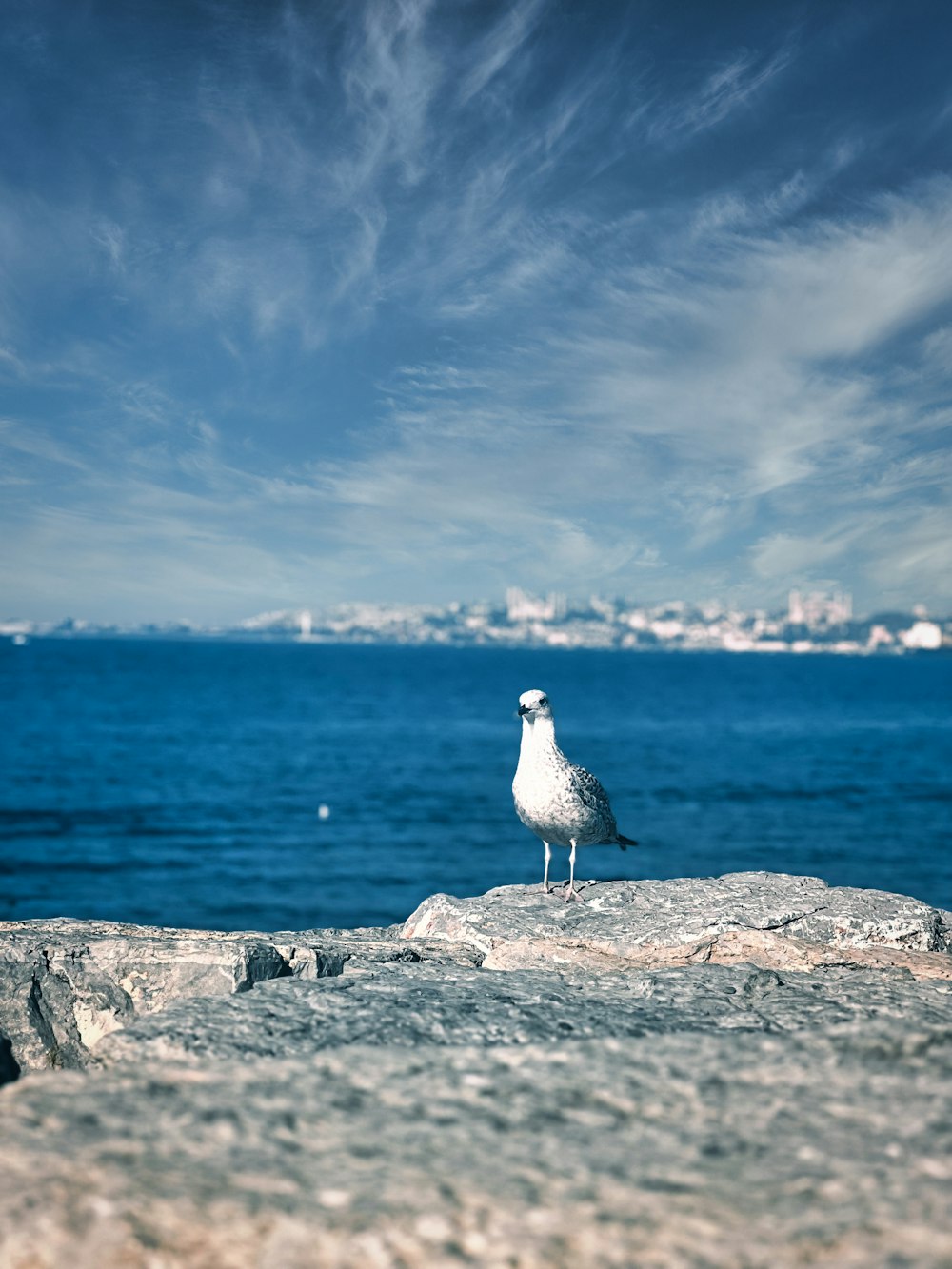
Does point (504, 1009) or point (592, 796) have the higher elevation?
point (592, 796)

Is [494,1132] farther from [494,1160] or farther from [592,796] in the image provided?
[592,796]

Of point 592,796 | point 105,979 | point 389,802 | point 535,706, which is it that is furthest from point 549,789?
point 389,802

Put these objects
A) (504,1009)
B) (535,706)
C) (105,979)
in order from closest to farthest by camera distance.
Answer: (504,1009), (105,979), (535,706)

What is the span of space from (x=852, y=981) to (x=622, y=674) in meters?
155

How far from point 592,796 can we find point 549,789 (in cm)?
46

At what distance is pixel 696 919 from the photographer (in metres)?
5.54

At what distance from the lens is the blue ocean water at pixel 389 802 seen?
78.1 ft

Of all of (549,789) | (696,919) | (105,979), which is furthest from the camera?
(549,789)

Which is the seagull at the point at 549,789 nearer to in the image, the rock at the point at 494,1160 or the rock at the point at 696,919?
the rock at the point at 696,919

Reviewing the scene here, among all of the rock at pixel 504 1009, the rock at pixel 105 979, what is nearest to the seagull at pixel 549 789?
the rock at pixel 105 979

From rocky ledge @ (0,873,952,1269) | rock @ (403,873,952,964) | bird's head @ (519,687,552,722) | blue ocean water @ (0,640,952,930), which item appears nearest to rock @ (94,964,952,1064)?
rocky ledge @ (0,873,952,1269)

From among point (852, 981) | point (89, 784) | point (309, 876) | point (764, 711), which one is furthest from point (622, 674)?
point (852, 981)

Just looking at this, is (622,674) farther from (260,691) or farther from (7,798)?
(7,798)

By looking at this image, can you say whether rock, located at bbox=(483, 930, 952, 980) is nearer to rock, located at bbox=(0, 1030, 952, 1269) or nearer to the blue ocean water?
rock, located at bbox=(0, 1030, 952, 1269)
